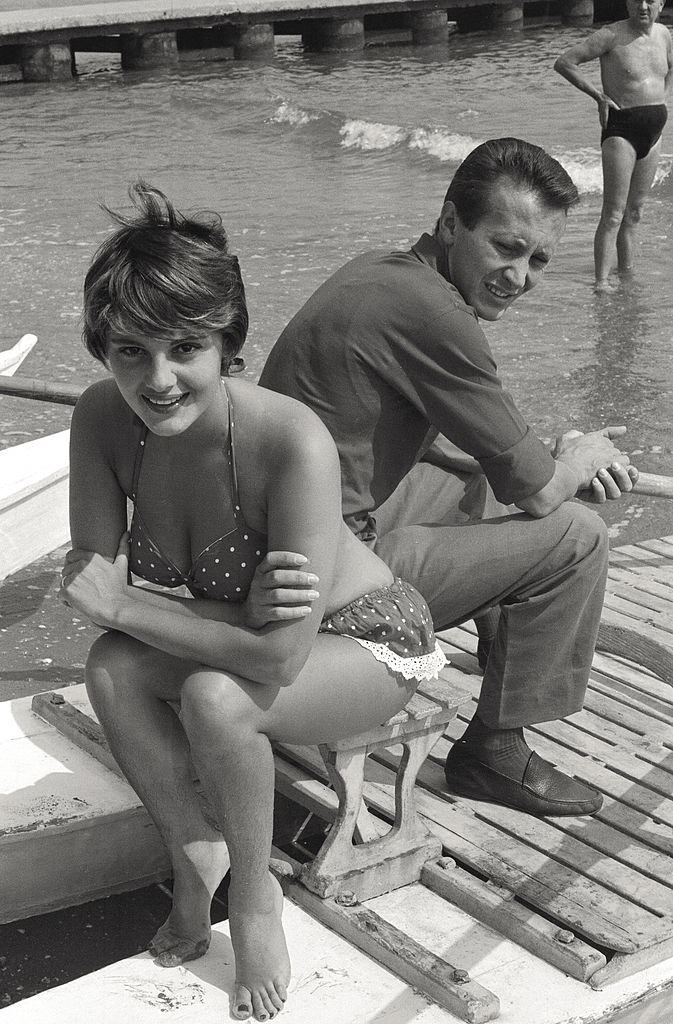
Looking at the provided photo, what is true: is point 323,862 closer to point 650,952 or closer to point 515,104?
point 650,952

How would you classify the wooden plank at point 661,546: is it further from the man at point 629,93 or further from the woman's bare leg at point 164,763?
the man at point 629,93

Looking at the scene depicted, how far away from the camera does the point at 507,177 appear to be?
2.70 meters

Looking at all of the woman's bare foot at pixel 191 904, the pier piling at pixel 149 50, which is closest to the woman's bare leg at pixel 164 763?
the woman's bare foot at pixel 191 904

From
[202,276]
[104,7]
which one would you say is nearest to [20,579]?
[202,276]

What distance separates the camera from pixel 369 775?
3.03 meters

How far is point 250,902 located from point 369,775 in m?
0.81

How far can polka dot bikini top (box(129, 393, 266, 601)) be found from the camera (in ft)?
7.58

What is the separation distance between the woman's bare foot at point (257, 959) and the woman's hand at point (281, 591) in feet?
1.58

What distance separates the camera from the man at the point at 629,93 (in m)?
8.14

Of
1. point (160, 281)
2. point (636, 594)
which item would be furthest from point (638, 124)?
point (160, 281)

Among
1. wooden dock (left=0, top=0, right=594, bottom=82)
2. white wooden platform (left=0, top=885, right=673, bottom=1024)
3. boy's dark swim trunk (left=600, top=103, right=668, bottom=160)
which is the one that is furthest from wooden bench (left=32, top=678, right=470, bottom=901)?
wooden dock (left=0, top=0, right=594, bottom=82)

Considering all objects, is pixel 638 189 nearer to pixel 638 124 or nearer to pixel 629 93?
pixel 638 124

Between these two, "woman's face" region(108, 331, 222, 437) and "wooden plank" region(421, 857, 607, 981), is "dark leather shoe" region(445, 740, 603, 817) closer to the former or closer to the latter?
"wooden plank" region(421, 857, 607, 981)

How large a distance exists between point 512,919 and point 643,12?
6.99 metres
